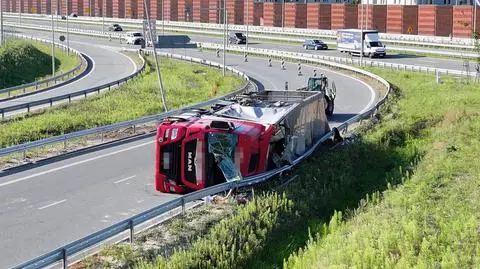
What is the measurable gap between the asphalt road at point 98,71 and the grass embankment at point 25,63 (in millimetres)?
2850

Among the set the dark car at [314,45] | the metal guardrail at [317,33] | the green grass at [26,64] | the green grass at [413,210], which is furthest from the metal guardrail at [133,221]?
the metal guardrail at [317,33]

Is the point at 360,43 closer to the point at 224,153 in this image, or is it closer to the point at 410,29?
the point at 410,29

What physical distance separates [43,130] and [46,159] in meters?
5.66

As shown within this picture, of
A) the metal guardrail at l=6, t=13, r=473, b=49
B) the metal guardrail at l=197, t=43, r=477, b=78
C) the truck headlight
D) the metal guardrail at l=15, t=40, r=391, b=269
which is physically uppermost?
the metal guardrail at l=6, t=13, r=473, b=49

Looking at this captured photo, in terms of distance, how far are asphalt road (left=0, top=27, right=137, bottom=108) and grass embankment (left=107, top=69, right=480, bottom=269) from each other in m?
24.3

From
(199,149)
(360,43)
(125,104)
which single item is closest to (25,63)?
(360,43)

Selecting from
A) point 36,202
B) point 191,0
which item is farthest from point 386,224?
point 191,0

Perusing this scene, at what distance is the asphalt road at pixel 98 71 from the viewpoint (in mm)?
48116

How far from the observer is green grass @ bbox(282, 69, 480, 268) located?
13117 mm

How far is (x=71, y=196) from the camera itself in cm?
1895

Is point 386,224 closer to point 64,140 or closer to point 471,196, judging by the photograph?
point 471,196

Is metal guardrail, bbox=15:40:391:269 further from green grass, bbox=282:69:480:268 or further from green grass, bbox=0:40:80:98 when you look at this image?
green grass, bbox=0:40:80:98

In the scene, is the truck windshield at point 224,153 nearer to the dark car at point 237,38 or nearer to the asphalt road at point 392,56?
the asphalt road at point 392,56

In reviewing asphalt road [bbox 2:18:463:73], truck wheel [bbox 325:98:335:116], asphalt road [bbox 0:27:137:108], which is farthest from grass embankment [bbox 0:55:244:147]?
asphalt road [bbox 2:18:463:73]
